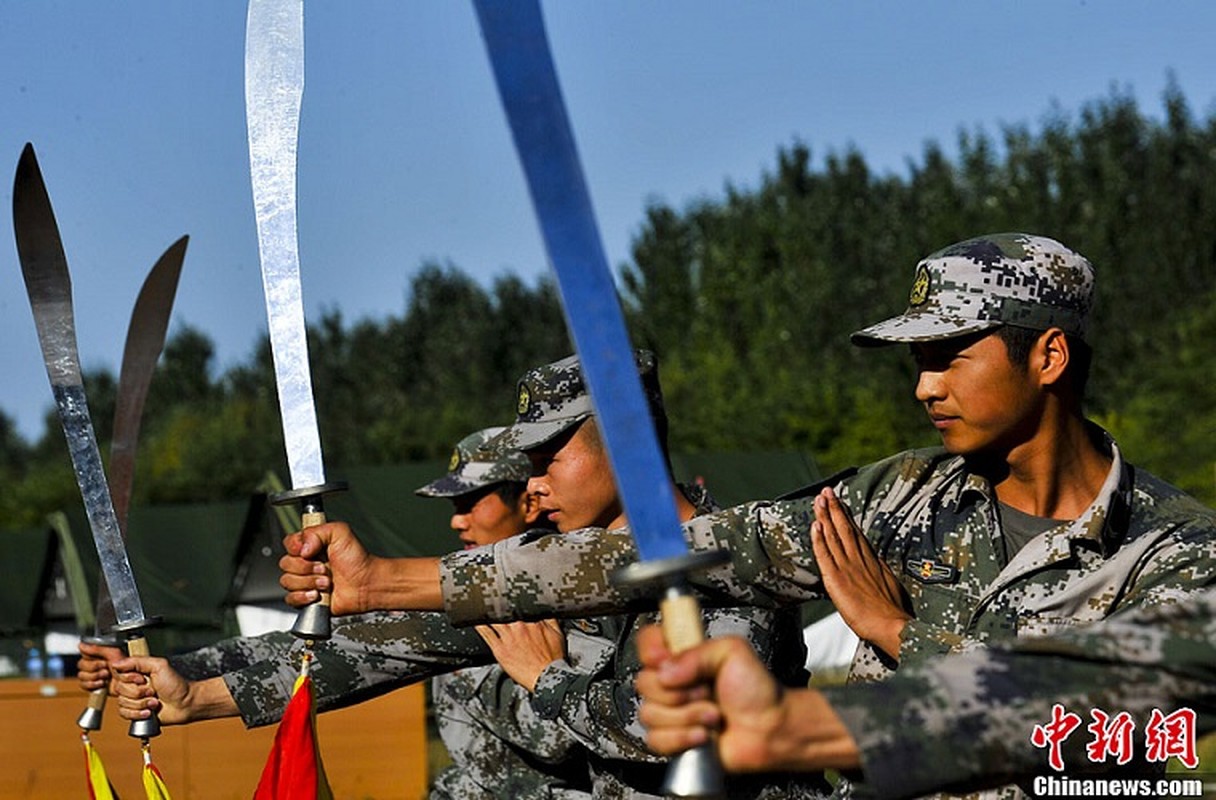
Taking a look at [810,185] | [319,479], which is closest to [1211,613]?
[319,479]

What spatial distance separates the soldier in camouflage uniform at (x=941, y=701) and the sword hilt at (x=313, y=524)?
4.82 feet

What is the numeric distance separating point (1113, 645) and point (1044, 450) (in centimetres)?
147

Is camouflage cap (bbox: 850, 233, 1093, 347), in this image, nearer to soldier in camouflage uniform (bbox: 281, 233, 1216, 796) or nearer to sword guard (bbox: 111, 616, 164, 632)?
soldier in camouflage uniform (bbox: 281, 233, 1216, 796)

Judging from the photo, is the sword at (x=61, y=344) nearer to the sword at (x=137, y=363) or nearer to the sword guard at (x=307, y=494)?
the sword at (x=137, y=363)

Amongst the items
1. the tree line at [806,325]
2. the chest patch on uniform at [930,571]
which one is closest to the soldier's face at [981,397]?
the chest patch on uniform at [930,571]

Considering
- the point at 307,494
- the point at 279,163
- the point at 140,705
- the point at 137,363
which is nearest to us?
the point at 307,494

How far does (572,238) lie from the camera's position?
2482mm

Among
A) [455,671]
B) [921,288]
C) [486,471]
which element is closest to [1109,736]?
[921,288]

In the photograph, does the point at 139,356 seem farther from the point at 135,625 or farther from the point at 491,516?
the point at 491,516

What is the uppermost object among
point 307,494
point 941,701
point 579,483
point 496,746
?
point 307,494

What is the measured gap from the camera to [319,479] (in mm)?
3723

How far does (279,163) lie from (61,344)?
1141 mm

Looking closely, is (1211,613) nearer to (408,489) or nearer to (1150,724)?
(1150,724)

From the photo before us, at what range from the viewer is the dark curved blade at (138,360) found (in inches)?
217
